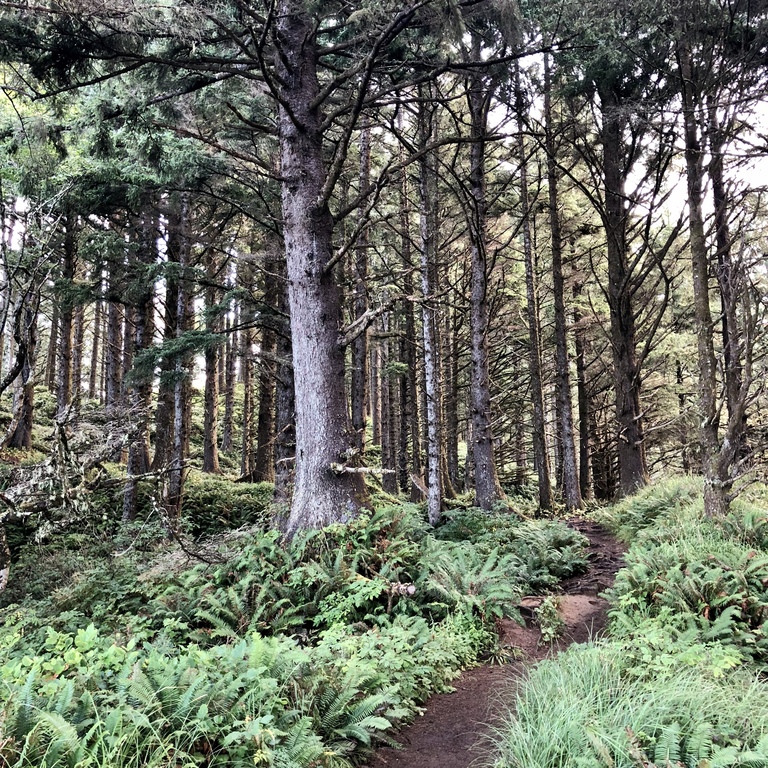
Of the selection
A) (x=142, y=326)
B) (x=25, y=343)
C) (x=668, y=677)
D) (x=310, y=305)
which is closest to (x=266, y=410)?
(x=142, y=326)

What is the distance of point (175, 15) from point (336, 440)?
5593 millimetres

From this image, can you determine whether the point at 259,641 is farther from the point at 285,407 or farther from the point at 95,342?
the point at 95,342

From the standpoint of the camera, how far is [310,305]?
23.3 feet

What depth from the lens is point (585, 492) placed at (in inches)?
693

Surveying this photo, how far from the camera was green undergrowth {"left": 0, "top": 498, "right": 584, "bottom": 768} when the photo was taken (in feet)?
8.57

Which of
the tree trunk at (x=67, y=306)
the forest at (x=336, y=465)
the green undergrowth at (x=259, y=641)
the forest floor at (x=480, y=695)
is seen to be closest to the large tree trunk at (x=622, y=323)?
the forest at (x=336, y=465)

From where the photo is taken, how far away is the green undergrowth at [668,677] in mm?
2660

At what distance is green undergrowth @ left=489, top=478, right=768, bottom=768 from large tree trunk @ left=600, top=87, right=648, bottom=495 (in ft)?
20.6

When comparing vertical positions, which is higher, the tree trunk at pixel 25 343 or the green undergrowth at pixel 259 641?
the tree trunk at pixel 25 343

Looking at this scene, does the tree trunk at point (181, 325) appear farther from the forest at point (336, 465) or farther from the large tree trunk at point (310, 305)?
the large tree trunk at point (310, 305)

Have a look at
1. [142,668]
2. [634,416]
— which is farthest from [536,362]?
[142,668]

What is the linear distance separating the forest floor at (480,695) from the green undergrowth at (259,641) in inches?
5.8

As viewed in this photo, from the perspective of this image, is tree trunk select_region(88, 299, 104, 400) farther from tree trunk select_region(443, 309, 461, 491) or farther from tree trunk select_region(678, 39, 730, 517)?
tree trunk select_region(678, 39, 730, 517)

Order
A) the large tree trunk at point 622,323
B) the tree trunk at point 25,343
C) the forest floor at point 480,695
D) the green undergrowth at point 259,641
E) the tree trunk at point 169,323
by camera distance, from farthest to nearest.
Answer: the large tree trunk at point 622,323
the tree trunk at point 169,323
the tree trunk at point 25,343
the forest floor at point 480,695
the green undergrowth at point 259,641
